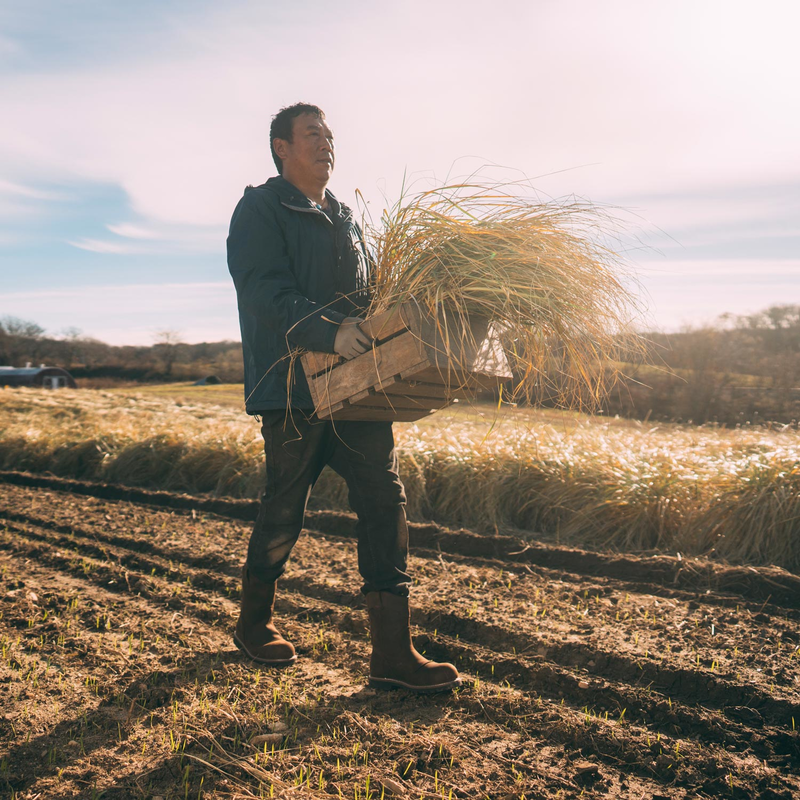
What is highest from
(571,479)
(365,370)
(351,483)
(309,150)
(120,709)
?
(309,150)

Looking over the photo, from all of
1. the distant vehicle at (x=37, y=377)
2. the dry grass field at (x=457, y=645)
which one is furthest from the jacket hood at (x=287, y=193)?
the distant vehicle at (x=37, y=377)

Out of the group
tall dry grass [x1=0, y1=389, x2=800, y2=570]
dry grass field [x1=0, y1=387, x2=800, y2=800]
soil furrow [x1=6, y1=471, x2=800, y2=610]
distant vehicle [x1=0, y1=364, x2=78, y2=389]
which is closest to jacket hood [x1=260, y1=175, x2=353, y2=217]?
dry grass field [x1=0, y1=387, x2=800, y2=800]

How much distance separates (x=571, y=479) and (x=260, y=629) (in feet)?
10.4

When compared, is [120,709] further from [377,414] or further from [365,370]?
[365,370]

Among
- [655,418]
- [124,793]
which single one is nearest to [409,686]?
[124,793]

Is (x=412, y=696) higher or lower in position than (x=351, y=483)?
lower

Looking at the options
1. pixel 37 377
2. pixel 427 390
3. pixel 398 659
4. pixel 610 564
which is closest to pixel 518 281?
pixel 427 390

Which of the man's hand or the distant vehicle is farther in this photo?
the distant vehicle

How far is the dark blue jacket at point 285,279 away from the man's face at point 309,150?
89mm

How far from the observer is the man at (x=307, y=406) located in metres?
2.33

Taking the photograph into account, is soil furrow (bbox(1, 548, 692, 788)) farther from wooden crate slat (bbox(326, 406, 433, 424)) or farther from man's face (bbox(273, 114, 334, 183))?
man's face (bbox(273, 114, 334, 183))

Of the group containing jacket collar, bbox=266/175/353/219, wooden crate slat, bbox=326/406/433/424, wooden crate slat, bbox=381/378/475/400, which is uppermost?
jacket collar, bbox=266/175/353/219

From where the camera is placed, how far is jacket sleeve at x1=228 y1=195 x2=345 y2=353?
2.15 metres

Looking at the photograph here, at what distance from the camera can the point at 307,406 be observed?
2.37 m
